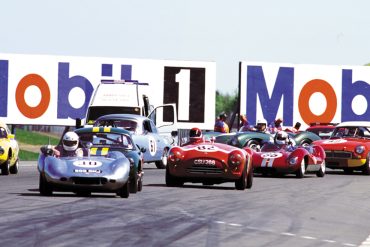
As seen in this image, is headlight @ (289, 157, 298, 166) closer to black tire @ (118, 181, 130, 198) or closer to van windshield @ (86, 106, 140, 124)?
van windshield @ (86, 106, 140, 124)

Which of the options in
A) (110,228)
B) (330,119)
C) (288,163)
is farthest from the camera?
(330,119)

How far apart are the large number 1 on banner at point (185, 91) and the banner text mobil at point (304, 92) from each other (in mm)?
2145

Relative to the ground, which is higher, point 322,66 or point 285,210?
point 322,66

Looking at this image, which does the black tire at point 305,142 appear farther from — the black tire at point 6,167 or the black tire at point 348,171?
the black tire at point 6,167

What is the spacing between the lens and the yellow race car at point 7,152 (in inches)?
1117

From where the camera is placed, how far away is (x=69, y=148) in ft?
64.3

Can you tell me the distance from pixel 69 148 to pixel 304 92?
3179 centimetres

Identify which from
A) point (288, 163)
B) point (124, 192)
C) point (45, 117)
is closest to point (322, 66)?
point (45, 117)

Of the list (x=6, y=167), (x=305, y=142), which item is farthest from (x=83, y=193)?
(x=305, y=142)

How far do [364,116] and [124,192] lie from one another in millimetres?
33523

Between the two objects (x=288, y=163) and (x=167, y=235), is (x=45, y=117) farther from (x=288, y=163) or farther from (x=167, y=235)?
(x=167, y=235)

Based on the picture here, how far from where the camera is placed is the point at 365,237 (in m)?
14.1

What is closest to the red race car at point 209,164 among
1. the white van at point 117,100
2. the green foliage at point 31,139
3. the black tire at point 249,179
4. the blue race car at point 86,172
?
the black tire at point 249,179

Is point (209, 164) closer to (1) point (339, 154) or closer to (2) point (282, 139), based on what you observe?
(2) point (282, 139)
